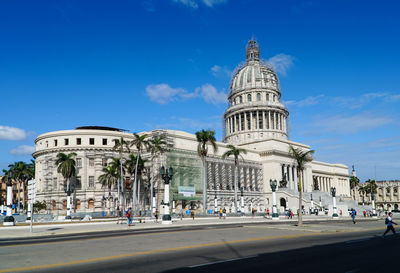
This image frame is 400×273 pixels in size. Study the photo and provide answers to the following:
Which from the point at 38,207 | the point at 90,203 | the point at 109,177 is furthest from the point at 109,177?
the point at 38,207

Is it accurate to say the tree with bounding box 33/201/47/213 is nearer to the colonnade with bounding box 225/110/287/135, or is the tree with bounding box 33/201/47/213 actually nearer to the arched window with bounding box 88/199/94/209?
the arched window with bounding box 88/199/94/209

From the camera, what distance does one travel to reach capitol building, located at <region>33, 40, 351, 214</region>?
79.6m

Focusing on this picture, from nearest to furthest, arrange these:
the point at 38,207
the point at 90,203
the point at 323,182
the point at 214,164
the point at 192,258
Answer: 1. the point at 192,258
2. the point at 38,207
3. the point at 90,203
4. the point at 214,164
5. the point at 323,182

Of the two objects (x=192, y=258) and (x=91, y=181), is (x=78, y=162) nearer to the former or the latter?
(x=91, y=181)

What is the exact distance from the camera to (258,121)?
413 feet

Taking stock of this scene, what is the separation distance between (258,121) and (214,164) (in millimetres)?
38779

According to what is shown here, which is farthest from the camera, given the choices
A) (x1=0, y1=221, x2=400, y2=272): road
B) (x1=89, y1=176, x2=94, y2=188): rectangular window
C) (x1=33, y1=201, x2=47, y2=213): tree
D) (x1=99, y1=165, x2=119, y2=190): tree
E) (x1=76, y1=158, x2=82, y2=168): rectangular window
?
(x1=76, y1=158, x2=82, y2=168): rectangular window

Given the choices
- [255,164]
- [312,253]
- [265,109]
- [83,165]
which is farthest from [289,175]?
[312,253]

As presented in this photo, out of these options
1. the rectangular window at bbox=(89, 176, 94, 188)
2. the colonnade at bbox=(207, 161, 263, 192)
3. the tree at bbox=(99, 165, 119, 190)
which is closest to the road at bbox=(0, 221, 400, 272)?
the tree at bbox=(99, 165, 119, 190)

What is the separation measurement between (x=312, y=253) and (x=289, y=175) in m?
101

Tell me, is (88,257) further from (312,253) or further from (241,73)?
(241,73)

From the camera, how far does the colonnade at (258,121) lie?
4953 inches

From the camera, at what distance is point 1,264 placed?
12.1 metres

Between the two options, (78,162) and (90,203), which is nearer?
(90,203)
